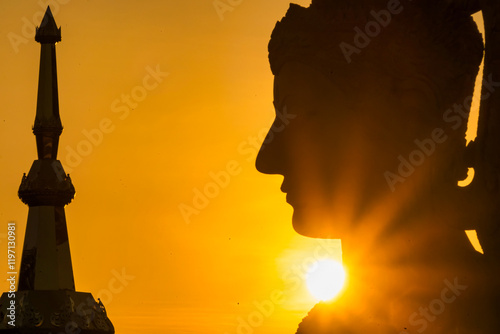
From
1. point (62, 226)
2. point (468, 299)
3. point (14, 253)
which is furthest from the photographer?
point (62, 226)

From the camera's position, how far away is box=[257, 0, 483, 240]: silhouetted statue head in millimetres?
9219

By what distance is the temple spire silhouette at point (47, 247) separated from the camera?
185 feet

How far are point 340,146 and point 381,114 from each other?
463 mm

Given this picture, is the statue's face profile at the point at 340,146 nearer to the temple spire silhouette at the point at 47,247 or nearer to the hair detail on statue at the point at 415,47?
the hair detail on statue at the point at 415,47

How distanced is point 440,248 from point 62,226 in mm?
50301

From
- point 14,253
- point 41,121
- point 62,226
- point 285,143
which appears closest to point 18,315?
point 62,226

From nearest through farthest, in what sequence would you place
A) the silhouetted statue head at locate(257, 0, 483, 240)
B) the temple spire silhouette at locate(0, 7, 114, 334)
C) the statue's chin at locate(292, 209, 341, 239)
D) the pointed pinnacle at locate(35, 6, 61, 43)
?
the silhouetted statue head at locate(257, 0, 483, 240) < the statue's chin at locate(292, 209, 341, 239) < the temple spire silhouette at locate(0, 7, 114, 334) < the pointed pinnacle at locate(35, 6, 61, 43)

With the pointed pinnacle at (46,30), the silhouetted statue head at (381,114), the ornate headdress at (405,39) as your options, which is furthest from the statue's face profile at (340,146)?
the pointed pinnacle at (46,30)

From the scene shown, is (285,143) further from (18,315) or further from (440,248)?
(18,315)

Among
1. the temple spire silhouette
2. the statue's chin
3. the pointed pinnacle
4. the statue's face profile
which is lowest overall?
the statue's chin

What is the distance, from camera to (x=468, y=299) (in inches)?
356

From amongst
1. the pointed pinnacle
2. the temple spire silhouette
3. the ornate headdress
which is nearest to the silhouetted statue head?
the ornate headdress

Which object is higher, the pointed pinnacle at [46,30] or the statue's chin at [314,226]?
the pointed pinnacle at [46,30]

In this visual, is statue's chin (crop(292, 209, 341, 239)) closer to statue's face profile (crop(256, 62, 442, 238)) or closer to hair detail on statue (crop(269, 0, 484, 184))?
statue's face profile (crop(256, 62, 442, 238))
